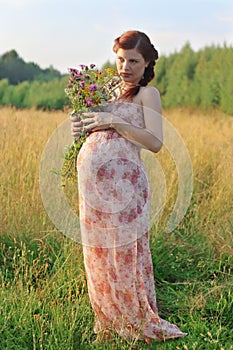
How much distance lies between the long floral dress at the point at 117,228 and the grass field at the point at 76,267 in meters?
0.14

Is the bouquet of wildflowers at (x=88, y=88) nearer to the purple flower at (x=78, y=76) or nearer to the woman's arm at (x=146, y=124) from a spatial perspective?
the purple flower at (x=78, y=76)

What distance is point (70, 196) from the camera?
165 inches

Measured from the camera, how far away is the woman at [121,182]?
2555 mm

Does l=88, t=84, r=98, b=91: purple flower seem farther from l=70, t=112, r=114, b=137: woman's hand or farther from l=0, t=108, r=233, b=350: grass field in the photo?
l=0, t=108, r=233, b=350: grass field

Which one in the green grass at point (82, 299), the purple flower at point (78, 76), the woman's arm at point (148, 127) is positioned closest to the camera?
the woman's arm at point (148, 127)

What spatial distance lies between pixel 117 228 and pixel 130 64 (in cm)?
82

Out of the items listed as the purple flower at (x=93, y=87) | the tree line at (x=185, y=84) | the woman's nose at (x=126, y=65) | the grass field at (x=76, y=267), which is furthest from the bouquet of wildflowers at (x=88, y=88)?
the tree line at (x=185, y=84)

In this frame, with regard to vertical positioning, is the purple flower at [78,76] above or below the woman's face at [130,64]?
below

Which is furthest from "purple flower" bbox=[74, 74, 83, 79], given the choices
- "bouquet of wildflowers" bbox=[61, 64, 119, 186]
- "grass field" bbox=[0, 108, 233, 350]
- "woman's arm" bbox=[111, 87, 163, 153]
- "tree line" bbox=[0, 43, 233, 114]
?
"tree line" bbox=[0, 43, 233, 114]

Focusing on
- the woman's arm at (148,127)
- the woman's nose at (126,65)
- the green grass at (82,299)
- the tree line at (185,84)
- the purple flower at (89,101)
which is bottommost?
the green grass at (82,299)

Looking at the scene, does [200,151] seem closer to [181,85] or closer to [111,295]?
[111,295]

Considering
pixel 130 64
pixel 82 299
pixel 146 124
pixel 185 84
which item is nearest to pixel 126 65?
pixel 130 64

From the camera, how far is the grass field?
113 inches

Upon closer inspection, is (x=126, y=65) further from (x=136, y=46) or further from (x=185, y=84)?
(x=185, y=84)
